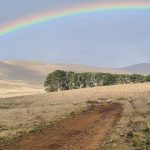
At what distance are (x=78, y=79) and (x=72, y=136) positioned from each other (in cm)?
10567

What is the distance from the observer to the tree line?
130000 millimetres

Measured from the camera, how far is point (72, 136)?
2912cm

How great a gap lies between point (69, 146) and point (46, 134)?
537cm

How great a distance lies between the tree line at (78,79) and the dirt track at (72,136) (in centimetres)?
9118

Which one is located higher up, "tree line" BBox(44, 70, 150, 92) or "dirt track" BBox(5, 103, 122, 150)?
"tree line" BBox(44, 70, 150, 92)

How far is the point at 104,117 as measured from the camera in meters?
39.9

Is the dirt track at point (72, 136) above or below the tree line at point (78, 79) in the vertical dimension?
below

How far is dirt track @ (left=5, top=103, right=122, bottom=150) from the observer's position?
25.7m

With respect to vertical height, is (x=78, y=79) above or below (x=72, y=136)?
above

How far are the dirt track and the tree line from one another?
3590 inches

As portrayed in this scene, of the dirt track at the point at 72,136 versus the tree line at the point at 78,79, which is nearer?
the dirt track at the point at 72,136

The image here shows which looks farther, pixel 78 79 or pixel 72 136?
pixel 78 79

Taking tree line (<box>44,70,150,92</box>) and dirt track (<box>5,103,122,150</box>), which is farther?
tree line (<box>44,70,150,92</box>)

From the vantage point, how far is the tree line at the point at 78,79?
427 feet
